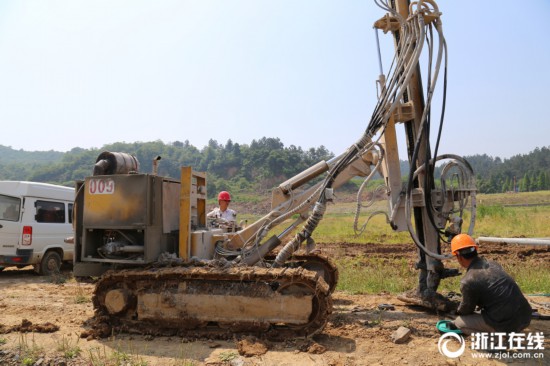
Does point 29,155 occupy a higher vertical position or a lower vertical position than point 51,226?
higher

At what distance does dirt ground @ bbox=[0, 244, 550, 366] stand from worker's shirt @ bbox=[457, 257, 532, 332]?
0.37 metres

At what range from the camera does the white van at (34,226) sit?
1038cm

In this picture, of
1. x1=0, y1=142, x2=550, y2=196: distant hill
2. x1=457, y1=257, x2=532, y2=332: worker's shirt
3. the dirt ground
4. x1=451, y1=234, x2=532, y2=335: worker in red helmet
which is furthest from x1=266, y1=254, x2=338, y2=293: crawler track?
x1=0, y1=142, x2=550, y2=196: distant hill

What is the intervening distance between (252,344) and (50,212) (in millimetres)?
8686

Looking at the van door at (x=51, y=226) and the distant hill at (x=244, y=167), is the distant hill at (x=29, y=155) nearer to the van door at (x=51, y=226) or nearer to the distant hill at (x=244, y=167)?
the distant hill at (x=244, y=167)

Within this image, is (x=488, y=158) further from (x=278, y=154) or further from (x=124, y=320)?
(x=124, y=320)

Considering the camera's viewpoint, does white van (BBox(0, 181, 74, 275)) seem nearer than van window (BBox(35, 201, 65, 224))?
Yes

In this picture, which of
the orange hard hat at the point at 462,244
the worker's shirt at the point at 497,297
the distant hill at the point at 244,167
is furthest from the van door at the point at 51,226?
the distant hill at the point at 244,167

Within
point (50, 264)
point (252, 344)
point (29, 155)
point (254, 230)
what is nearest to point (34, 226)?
point (50, 264)

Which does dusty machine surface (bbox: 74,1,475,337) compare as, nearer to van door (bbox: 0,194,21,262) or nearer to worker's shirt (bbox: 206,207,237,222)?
worker's shirt (bbox: 206,207,237,222)

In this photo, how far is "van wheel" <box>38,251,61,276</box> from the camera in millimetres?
11039

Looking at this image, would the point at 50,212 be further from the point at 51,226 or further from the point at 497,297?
the point at 497,297

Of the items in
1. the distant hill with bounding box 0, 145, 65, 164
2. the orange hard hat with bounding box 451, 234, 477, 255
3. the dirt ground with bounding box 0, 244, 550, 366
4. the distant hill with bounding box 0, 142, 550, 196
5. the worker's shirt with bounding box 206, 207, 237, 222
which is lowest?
the dirt ground with bounding box 0, 244, 550, 366

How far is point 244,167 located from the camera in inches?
3659
